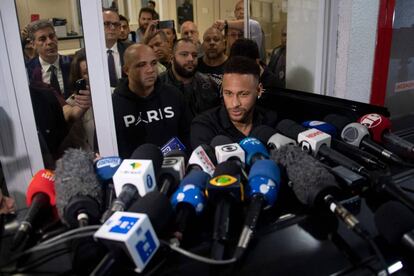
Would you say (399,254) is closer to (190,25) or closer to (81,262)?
(81,262)

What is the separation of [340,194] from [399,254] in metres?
0.14

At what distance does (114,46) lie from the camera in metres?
1.79

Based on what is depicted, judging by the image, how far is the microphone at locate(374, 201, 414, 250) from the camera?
0.56m

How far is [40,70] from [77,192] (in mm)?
Result: 1028

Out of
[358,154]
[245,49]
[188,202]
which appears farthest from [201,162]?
[245,49]

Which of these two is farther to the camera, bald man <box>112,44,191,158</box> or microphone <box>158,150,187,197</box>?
bald man <box>112,44,191,158</box>

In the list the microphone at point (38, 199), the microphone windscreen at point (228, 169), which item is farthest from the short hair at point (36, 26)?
the microphone windscreen at point (228, 169)

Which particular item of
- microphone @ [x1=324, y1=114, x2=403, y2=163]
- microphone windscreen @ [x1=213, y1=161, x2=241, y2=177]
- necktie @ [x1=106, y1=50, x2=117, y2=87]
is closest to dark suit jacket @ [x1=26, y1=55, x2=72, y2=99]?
necktie @ [x1=106, y1=50, x2=117, y2=87]

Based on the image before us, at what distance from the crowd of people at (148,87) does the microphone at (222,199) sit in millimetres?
677

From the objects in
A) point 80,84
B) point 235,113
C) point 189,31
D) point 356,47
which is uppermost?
point 189,31

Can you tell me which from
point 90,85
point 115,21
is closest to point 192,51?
point 115,21

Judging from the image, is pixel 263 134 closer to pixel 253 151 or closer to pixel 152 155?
pixel 253 151

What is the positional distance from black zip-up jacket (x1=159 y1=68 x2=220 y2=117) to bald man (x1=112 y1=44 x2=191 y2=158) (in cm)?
11

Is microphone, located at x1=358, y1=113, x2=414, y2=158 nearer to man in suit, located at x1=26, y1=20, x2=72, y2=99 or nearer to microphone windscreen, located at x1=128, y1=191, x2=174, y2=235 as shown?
microphone windscreen, located at x1=128, y1=191, x2=174, y2=235
